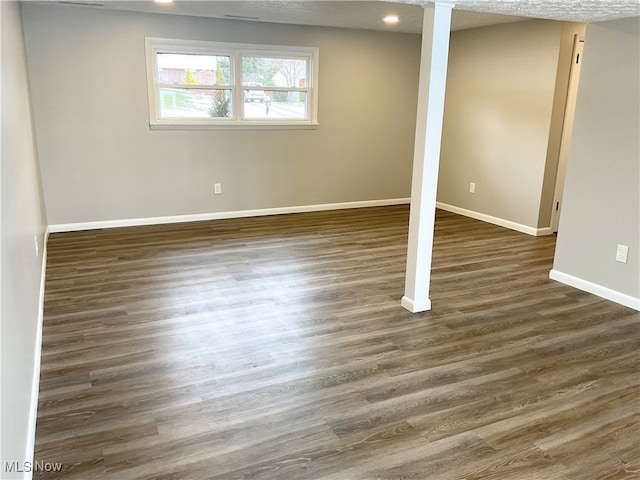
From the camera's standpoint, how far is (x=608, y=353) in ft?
9.97

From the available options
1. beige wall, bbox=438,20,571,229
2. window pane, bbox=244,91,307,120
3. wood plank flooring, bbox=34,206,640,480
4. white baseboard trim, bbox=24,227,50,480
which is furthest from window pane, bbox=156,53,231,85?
white baseboard trim, bbox=24,227,50,480

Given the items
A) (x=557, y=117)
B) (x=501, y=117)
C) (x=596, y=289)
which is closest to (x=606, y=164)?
(x=596, y=289)

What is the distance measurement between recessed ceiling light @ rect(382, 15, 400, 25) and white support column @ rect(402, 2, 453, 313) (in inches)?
94.1

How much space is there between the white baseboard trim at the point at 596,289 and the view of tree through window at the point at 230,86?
11.8 feet

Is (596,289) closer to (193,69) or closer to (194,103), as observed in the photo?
(194,103)

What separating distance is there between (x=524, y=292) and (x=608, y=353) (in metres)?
1.01

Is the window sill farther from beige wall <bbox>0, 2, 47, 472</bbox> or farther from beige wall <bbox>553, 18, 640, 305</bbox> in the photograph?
beige wall <bbox>553, 18, 640, 305</bbox>

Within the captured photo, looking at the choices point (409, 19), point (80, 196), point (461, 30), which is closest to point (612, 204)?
point (409, 19)

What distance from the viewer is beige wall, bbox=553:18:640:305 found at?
11.8 feet

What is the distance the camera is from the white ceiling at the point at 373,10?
3137 millimetres

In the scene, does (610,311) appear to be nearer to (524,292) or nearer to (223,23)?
(524,292)

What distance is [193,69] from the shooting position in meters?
5.70

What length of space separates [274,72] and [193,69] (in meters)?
0.99

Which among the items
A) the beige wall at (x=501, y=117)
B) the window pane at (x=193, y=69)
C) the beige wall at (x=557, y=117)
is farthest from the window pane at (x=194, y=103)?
the beige wall at (x=557, y=117)
